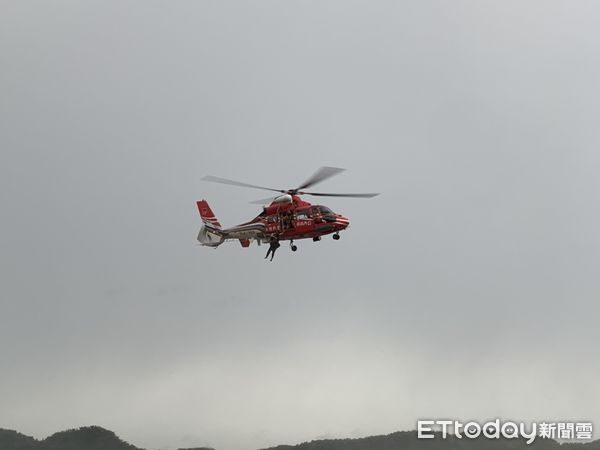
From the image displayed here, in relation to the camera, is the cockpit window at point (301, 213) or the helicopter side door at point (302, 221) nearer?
the helicopter side door at point (302, 221)

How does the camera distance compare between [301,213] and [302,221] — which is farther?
[301,213]

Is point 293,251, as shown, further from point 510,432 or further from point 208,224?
point 510,432

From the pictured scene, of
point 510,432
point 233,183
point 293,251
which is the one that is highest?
point 233,183

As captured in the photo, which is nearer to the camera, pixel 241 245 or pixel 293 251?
pixel 293 251

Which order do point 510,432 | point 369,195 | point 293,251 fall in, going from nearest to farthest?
point 369,195
point 293,251
point 510,432

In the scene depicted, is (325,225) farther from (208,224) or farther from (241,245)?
(208,224)

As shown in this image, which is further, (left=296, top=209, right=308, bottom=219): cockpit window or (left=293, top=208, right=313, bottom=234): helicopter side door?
(left=296, top=209, right=308, bottom=219): cockpit window

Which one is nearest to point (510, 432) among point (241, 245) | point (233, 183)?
point (241, 245)

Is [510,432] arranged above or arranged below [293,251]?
below

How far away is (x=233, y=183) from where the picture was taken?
86312 mm

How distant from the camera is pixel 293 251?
3610 inches

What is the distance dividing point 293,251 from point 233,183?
37.1 ft

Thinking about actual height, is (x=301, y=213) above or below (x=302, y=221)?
above

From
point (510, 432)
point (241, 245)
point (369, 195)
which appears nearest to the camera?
point (369, 195)
